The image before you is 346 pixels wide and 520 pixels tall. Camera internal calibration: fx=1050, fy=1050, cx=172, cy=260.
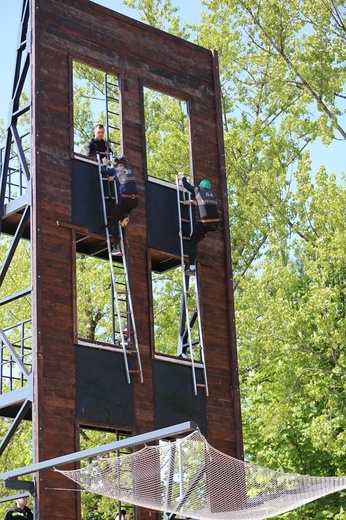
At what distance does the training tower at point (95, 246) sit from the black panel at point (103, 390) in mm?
23

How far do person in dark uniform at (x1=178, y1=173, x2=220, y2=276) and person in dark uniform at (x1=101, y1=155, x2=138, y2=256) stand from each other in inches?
62.9

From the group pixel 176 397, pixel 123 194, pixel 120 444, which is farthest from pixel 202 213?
pixel 120 444

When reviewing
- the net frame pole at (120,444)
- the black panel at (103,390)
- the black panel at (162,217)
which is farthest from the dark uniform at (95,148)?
the net frame pole at (120,444)

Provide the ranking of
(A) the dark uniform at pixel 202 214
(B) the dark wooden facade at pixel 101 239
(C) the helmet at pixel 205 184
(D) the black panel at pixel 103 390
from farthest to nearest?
(C) the helmet at pixel 205 184 < (A) the dark uniform at pixel 202 214 < (D) the black panel at pixel 103 390 < (B) the dark wooden facade at pixel 101 239

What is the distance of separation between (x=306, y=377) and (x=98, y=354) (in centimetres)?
1096

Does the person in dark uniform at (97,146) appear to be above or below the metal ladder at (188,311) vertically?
above

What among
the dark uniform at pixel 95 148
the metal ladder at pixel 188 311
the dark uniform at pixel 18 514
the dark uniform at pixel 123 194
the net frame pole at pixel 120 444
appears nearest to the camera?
the net frame pole at pixel 120 444

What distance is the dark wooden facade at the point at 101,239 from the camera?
714 inches

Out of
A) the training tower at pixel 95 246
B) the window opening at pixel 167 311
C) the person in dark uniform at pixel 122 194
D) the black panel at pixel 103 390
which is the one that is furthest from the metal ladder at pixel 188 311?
the window opening at pixel 167 311

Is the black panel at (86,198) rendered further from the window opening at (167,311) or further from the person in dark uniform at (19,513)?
the window opening at (167,311)

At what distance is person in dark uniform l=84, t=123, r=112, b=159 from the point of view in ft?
67.6

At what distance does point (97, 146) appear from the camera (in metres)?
20.8

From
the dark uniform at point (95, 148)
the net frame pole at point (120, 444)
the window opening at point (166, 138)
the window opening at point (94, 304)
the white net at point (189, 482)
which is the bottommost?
the white net at point (189, 482)

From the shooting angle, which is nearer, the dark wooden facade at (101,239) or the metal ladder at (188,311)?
the dark wooden facade at (101,239)
